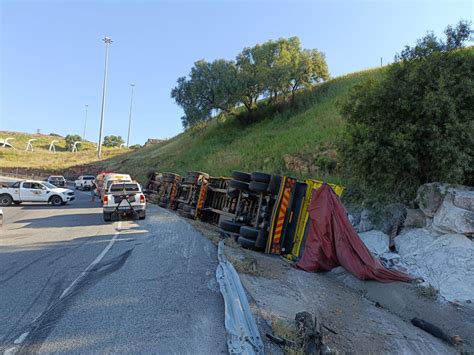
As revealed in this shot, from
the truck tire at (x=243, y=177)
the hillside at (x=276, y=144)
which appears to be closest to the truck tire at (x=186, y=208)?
the truck tire at (x=243, y=177)

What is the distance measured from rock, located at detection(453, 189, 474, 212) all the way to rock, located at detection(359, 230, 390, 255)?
1866 millimetres

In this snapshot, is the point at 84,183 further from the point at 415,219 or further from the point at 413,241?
the point at 413,241

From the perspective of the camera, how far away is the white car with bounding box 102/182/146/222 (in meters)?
15.8

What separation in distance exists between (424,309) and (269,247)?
461 centimetres

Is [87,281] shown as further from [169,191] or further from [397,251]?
[169,191]

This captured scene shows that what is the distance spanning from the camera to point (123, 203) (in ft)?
52.5

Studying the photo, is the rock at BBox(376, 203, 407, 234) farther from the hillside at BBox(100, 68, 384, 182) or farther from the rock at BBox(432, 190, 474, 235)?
the hillside at BBox(100, 68, 384, 182)

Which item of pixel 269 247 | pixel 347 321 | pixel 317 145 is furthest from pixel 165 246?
pixel 317 145

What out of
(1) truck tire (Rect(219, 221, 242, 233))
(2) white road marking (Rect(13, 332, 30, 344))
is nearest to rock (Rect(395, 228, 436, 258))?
(1) truck tire (Rect(219, 221, 242, 233))

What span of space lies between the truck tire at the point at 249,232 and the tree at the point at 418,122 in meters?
3.76

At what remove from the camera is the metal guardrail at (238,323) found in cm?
404

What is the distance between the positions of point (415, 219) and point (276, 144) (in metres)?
20.0

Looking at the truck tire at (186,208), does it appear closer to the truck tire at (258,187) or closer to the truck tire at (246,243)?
the truck tire at (258,187)

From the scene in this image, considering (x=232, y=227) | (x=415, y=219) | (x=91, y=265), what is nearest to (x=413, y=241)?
(x=415, y=219)
